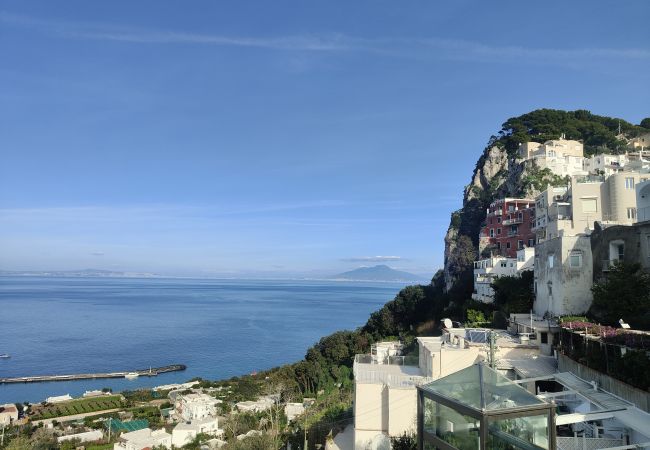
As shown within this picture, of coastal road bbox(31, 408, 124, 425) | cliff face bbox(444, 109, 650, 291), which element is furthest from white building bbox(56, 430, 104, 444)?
cliff face bbox(444, 109, 650, 291)

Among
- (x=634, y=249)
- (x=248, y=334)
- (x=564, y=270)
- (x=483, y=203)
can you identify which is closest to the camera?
(x=634, y=249)

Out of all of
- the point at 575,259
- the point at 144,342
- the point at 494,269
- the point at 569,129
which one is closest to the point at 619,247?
the point at 575,259

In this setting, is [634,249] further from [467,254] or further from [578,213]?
[467,254]

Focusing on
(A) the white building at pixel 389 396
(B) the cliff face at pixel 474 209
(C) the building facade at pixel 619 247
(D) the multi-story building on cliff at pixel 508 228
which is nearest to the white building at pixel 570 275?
(C) the building facade at pixel 619 247

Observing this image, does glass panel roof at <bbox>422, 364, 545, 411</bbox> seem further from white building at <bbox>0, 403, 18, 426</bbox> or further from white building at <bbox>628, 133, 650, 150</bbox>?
white building at <bbox>628, 133, 650, 150</bbox>

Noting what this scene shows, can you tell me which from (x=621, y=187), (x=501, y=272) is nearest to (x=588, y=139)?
(x=501, y=272)

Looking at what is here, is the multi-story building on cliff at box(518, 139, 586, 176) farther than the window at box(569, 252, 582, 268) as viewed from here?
Yes

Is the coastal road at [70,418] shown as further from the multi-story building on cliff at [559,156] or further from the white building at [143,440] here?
the multi-story building on cliff at [559,156]

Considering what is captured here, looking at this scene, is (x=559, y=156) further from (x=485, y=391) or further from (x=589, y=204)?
(x=485, y=391)
